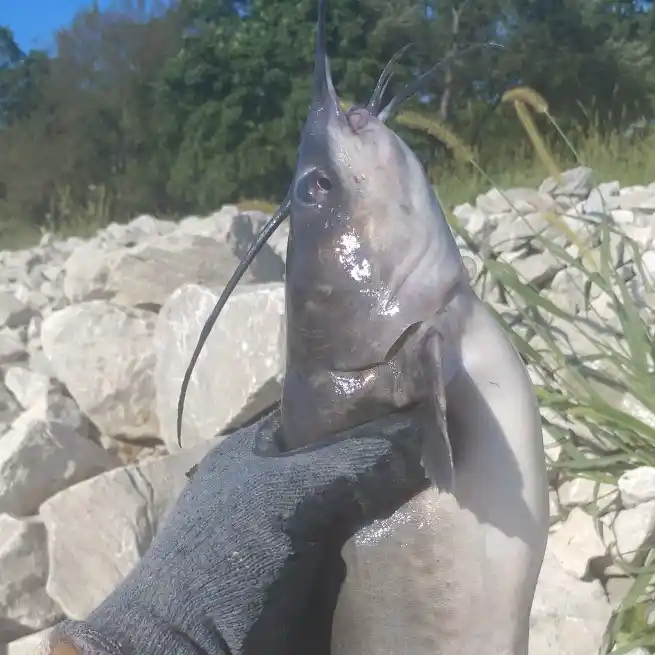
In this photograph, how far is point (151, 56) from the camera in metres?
11.8

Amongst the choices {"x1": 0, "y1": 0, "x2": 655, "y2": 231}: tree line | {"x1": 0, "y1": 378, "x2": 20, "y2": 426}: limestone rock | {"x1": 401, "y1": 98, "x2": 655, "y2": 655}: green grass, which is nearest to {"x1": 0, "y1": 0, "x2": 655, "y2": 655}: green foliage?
{"x1": 0, "y1": 0, "x2": 655, "y2": 231}: tree line

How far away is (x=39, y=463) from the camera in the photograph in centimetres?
266

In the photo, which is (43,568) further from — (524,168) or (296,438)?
(524,168)

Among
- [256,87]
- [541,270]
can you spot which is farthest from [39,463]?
[256,87]

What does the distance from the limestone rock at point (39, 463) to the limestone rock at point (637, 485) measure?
5.38 ft

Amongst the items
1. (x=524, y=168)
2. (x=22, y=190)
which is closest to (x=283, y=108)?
(x=22, y=190)

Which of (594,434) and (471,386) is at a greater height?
(471,386)

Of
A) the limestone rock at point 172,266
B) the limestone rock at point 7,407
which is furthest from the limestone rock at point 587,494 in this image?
the limestone rock at point 7,407

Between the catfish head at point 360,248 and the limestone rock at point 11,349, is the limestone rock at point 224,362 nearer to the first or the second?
the limestone rock at point 11,349

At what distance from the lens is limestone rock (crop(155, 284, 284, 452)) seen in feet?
8.90

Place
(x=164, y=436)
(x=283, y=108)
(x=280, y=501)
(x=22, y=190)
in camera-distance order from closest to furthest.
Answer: (x=280, y=501)
(x=164, y=436)
(x=283, y=108)
(x=22, y=190)

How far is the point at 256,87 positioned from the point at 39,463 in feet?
25.9

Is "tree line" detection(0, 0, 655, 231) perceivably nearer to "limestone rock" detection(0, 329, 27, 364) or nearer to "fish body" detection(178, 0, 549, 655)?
"limestone rock" detection(0, 329, 27, 364)

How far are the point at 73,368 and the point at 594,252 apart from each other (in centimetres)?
194
